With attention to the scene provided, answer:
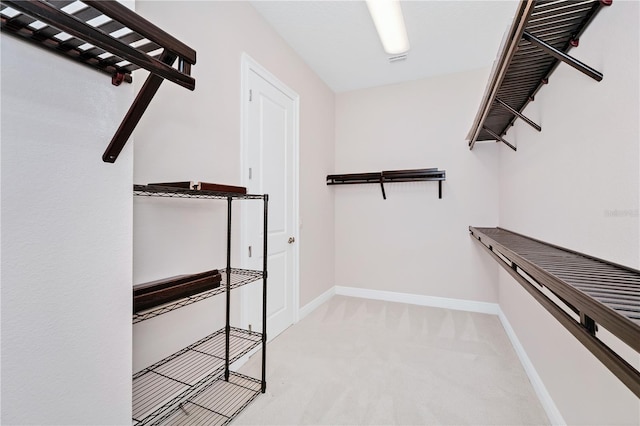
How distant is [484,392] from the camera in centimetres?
189

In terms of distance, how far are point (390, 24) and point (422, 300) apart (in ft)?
9.72

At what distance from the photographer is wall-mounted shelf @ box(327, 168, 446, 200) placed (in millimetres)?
3371

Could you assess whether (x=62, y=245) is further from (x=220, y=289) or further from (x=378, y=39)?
(x=378, y=39)

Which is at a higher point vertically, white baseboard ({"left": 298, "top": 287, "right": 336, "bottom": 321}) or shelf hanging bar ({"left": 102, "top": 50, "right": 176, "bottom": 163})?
shelf hanging bar ({"left": 102, "top": 50, "right": 176, "bottom": 163})

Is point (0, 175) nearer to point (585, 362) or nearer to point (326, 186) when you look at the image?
point (585, 362)

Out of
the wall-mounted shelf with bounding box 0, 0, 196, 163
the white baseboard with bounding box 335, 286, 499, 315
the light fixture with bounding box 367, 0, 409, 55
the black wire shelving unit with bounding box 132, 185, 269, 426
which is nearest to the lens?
the wall-mounted shelf with bounding box 0, 0, 196, 163

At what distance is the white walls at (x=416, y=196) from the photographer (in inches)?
132

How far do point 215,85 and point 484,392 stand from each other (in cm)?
271

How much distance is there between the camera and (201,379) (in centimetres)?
177

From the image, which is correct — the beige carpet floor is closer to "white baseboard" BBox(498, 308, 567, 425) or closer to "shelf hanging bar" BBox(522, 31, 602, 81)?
"white baseboard" BBox(498, 308, 567, 425)

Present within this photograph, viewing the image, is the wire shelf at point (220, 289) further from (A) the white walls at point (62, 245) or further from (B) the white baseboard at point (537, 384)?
(B) the white baseboard at point (537, 384)

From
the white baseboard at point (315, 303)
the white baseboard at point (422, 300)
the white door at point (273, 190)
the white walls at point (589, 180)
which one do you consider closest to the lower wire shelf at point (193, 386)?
the white door at point (273, 190)

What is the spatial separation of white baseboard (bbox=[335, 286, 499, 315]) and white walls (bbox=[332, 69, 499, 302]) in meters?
0.06

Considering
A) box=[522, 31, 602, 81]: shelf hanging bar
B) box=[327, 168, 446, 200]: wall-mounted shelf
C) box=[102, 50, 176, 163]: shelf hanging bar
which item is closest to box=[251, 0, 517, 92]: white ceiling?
box=[327, 168, 446, 200]: wall-mounted shelf
